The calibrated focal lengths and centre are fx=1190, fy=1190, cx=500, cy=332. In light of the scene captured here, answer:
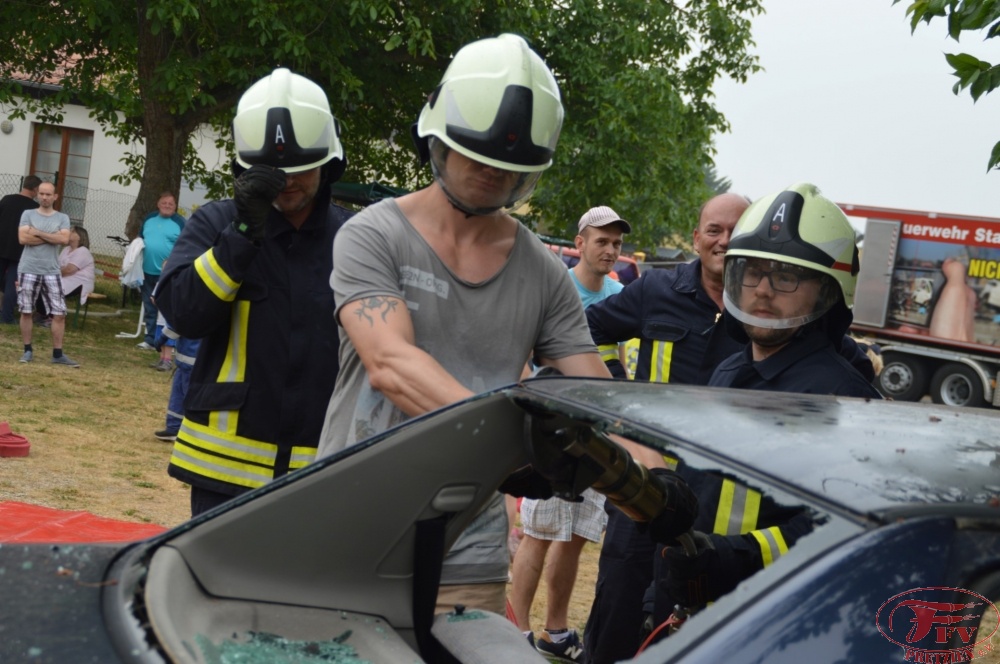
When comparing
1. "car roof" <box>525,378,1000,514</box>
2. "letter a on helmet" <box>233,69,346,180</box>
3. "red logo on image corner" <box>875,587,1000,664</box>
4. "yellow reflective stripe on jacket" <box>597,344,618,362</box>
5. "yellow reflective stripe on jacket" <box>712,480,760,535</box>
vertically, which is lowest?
"yellow reflective stripe on jacket" <box>712,480,760,535</box>

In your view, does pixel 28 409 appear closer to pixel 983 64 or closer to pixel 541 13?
pixel 983 64

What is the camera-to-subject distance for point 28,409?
30.3ft

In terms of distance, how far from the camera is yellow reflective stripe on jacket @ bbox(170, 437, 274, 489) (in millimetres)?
3180

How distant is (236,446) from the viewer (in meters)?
3.20

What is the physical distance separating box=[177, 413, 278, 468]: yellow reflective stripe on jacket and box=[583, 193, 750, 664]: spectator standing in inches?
40.7

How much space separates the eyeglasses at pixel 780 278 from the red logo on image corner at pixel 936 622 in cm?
156

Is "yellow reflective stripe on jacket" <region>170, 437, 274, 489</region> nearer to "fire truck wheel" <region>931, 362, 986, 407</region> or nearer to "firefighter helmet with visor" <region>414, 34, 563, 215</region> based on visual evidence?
"firefighter helmet with visor" <region>414, 34, 563, 215</region>

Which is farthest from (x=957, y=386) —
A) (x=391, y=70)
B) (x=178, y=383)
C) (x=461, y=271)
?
(x=461, y=271)

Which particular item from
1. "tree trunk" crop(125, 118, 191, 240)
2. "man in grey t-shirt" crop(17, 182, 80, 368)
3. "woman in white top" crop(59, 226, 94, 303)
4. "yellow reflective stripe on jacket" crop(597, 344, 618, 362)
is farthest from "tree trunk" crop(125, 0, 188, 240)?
"yellow reflective stripe on jacket" crop(597, 344, 618, 362)

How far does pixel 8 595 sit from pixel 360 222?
1.09 metres

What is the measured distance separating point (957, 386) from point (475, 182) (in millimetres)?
17083

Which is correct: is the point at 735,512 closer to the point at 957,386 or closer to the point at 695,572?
the point at 695,572

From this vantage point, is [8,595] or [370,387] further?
[370,387]

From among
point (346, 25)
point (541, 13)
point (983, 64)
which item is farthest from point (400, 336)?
point (541, 13)
